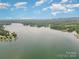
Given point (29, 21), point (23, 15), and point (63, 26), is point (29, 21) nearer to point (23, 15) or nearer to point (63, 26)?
point (23, 15)

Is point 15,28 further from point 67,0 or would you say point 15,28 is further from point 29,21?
point 67,0

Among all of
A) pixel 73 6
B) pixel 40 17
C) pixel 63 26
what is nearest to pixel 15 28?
pixel 40 17

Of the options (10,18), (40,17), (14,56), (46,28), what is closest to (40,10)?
(40,17)

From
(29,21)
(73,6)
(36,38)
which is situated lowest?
(36,38)

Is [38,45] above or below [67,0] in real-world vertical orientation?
below

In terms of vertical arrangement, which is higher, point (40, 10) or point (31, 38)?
point (40, 10)

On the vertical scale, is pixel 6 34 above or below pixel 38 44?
above
